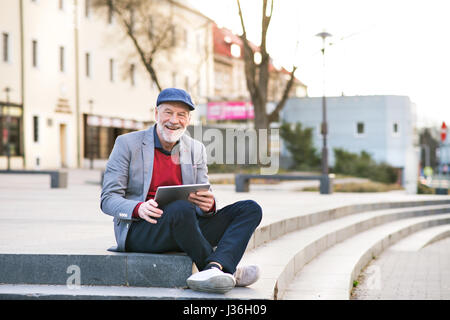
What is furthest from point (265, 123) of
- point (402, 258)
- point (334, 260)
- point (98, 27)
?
point (98, 27)

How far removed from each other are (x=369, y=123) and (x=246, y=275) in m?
38.5

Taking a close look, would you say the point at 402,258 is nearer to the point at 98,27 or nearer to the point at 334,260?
the point at 334,260

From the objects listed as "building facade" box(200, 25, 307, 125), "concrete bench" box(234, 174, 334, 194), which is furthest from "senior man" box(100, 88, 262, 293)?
"building facade" box(200, 25, 307, 125)

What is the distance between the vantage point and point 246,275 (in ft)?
14.7

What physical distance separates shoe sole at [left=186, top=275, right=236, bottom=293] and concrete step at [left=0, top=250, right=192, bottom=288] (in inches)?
10.7

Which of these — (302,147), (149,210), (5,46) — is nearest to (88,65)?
(5,46)

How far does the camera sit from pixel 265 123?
22.2m

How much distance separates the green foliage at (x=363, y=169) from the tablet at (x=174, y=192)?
88.8 ft

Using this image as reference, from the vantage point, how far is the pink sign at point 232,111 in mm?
44281

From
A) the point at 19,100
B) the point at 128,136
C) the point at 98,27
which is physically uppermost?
the point at 98,27

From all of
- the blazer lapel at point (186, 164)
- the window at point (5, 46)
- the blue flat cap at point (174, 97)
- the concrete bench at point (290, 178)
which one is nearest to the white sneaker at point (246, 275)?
the blazer lapel at point (186, 164)

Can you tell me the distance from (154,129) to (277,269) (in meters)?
1.63

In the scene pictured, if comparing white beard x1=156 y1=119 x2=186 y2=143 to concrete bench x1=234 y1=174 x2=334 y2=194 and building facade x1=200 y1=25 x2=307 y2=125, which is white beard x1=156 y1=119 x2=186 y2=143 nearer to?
concrete bench x1=234 y1=174 x2=334 y2=194

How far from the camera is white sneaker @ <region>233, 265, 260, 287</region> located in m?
4.48
